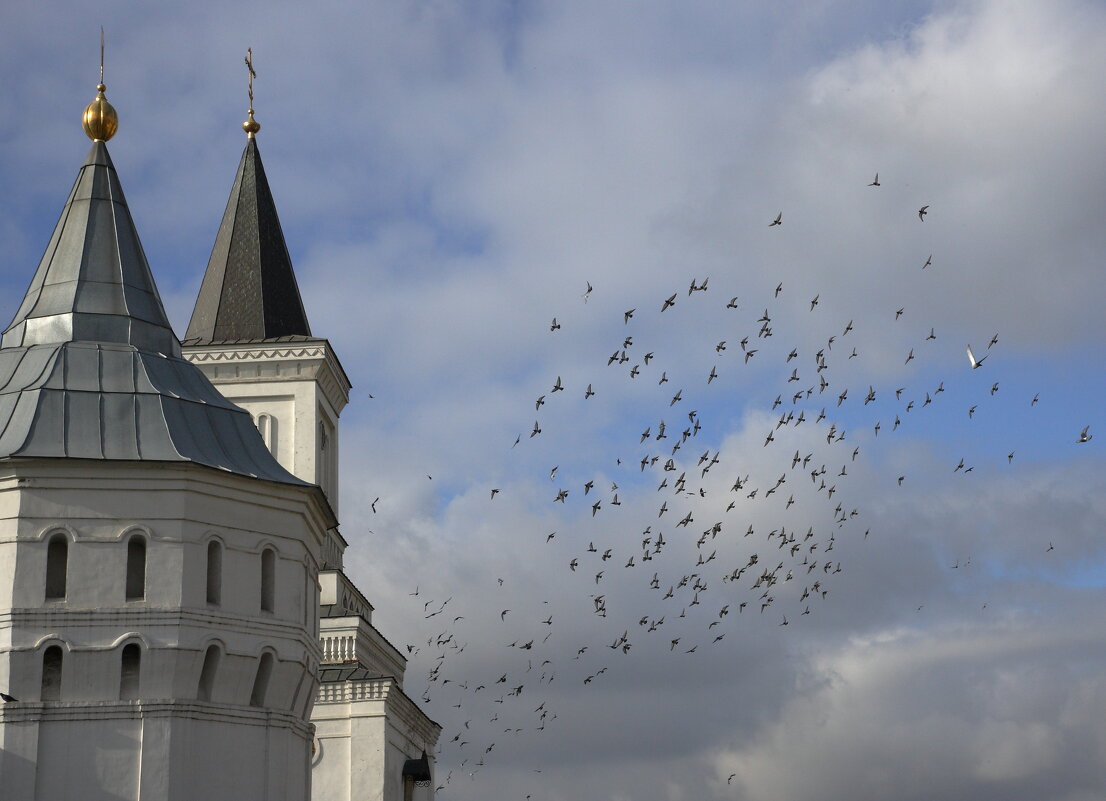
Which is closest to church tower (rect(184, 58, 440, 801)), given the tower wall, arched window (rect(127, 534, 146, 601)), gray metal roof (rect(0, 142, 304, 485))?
the tower wall

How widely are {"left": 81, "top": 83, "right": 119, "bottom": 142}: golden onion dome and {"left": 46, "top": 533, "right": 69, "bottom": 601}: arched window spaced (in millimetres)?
12633

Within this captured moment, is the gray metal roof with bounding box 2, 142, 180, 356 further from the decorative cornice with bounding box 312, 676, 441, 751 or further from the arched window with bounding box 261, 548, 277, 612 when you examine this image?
the decorative cornice with bounding box 312, 676, 441, 751

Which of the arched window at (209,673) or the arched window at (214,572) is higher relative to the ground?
the arched window at (214,572)

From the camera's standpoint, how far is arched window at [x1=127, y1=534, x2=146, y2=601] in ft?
123

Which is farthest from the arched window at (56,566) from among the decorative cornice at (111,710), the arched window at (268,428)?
the arched window at (268,428)

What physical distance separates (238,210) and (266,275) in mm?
3040

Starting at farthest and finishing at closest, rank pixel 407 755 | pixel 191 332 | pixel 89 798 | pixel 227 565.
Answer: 1. pixel 191 332
2. pixel 407 755
3. pixel 227 565
4. pixel 89 798

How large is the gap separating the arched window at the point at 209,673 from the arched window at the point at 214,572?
44.8 inches

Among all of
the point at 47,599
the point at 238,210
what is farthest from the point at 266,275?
the point at 47,599

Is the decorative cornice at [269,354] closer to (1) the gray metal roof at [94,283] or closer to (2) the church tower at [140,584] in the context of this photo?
(1) the gray metal roof at [94,283]

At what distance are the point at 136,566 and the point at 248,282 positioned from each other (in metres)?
25.4

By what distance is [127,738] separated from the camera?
1442 inches

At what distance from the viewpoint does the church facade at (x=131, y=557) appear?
120 feet

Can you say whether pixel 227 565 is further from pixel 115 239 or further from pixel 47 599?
pixel 115 239
